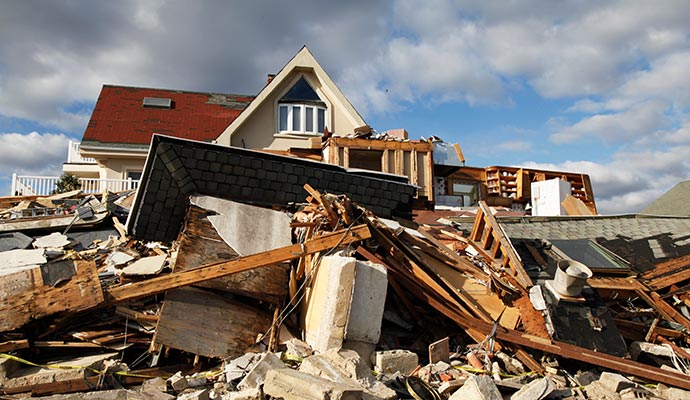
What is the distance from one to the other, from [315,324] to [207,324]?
126 centimetres

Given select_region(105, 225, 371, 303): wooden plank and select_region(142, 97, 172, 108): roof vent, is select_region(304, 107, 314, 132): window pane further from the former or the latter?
select_region(105, 225, 371, 303): wooden plank

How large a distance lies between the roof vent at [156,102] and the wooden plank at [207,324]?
15.5 metres

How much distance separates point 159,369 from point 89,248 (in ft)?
15.4

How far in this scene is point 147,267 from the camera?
600 cm

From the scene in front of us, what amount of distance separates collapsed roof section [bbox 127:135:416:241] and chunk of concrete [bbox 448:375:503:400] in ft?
13.7

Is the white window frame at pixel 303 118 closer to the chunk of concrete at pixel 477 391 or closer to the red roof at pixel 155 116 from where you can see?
the red roof at pixel 155 116

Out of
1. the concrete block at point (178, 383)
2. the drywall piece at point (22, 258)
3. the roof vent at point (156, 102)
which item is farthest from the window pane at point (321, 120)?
the concrete block at point (178, 383)

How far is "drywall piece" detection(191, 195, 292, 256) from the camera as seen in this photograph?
6.27 metres

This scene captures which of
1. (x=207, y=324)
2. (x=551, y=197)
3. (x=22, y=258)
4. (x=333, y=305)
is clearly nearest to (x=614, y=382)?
(x=333, y=305)

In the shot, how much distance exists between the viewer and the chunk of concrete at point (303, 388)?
142 inches

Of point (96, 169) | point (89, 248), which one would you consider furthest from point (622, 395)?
point (96, 169)

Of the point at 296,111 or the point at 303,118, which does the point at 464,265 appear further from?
the point at 296,111

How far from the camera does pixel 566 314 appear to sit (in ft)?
19.8

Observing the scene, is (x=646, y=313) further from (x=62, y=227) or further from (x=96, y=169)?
(x=96, y=169)
